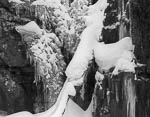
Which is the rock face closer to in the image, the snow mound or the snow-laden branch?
the snow-laden branch

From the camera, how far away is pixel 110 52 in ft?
28.2

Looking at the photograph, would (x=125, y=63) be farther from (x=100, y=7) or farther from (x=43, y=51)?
(x=43, y=51)

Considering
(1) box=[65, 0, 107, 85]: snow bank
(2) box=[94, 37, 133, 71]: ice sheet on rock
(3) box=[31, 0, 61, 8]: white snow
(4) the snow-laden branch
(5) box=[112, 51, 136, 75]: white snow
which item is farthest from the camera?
(3) box=[31, 0, 61, 8]: white snow

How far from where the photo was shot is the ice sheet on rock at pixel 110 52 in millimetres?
8258

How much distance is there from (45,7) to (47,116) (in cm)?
562

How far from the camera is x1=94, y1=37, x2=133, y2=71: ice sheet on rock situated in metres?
8.26

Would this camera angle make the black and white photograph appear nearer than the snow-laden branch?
Yes

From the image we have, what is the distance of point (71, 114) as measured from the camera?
8.94m

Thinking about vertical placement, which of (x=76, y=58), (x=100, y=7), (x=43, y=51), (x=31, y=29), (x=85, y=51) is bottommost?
(x=43, y=51)

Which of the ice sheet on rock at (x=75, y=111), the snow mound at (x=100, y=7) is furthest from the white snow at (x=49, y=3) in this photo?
the ice sheet on rock at (x=75, y=111)

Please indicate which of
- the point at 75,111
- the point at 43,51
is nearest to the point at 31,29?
the point at 43,51

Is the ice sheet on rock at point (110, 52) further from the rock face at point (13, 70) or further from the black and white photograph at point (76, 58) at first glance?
the rock face at point (13, 70)

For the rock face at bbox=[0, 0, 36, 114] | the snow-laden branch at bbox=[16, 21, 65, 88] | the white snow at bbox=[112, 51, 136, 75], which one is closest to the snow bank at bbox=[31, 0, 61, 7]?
the snow-laden branch at bbox=[16, 21, 65, 88]

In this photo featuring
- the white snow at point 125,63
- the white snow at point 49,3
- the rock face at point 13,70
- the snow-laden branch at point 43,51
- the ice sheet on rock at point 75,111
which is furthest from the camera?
the rock face at point 13,70
